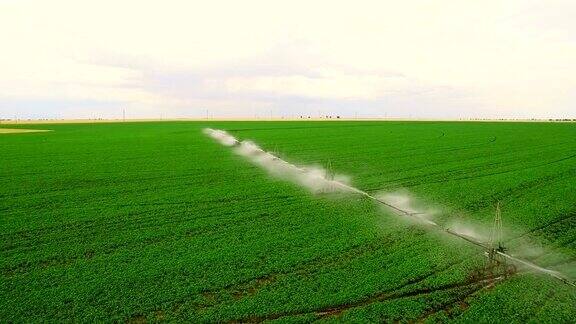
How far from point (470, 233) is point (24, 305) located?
9667 millimetres

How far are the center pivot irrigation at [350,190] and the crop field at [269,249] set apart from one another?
0.25 metres

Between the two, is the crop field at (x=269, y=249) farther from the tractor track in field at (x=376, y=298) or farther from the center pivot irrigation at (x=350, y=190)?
the center pivot irrigation at (x=350, y=190)

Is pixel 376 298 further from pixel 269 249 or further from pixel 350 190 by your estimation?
pixel 350 190

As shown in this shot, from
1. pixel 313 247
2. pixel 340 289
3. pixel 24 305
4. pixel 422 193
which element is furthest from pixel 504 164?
pixel 24 305

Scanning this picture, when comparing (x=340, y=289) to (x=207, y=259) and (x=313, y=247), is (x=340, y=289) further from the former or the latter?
(x=207, y=259)

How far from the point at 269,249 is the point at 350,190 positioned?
21.3ft

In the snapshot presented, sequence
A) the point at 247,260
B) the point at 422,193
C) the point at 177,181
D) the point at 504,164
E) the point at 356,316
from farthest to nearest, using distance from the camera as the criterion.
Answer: the point at 504,164, the point at 177,181, the point at 422,193, the point at 247,260, the point at 356,316

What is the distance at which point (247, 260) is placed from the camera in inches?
346

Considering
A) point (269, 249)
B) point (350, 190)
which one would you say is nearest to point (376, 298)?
point (269, 249)

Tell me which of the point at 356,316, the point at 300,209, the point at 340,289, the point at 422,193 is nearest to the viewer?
the point at 356,316

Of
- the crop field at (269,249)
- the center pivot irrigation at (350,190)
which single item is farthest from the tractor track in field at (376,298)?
the center pivot irrigation at (350,190)

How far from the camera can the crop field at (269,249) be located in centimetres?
698

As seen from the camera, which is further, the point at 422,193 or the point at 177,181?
the point at 177,181

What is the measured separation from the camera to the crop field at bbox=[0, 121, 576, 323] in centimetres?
698
